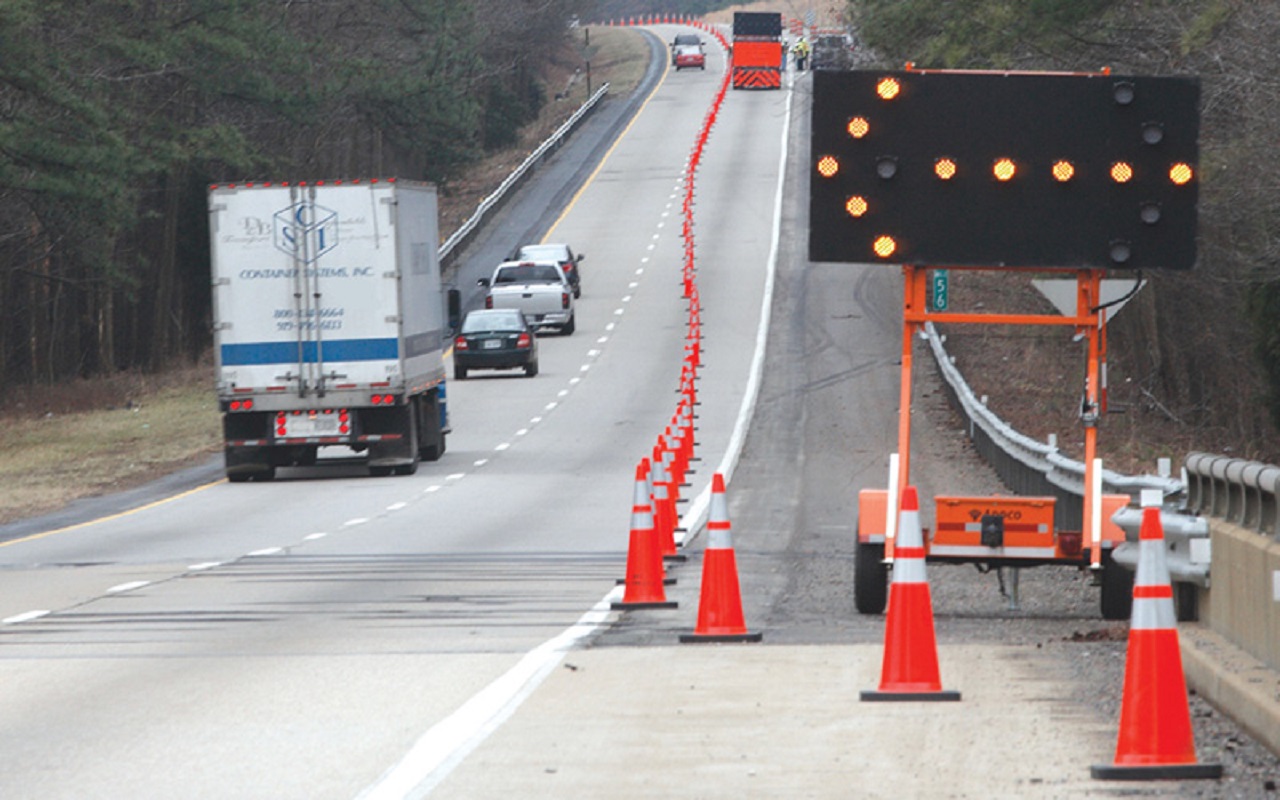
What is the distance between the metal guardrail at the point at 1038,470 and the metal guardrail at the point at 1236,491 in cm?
102

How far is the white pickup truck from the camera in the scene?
2144 inches

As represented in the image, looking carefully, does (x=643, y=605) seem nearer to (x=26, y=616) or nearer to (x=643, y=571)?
(x=643, y=571)

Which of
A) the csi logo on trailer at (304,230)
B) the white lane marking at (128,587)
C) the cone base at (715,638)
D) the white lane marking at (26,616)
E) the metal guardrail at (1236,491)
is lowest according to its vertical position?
the white lane marking at (128,587)

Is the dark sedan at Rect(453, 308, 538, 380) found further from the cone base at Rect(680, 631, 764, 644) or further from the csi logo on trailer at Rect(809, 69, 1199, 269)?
the cone base at Rect(680, 631, 764, 644)

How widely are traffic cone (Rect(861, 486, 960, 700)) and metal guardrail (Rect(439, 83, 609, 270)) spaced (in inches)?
2299

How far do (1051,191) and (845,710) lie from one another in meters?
5.22

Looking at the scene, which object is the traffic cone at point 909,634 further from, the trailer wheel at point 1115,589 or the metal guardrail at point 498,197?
the metal guardrail at point 498,197

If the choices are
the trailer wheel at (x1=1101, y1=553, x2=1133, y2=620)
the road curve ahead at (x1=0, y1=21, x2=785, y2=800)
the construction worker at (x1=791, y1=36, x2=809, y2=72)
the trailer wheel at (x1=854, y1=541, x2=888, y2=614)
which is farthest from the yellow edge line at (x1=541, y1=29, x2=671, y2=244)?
the trailer wheel at (x1=1101, y1=553, x2=1133, y2=620)

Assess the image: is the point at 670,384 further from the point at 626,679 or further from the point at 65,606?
the point at 626,679

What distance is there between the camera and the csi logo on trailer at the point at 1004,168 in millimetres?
14086

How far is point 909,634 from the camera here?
10211 millimetres

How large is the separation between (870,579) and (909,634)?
4401 millimetres

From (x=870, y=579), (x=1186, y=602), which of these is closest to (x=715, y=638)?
A: (x=870, y=579)

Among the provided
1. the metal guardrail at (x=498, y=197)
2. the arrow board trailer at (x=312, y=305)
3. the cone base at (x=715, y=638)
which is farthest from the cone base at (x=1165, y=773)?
the metal guardrail at (x=498, y=197)
